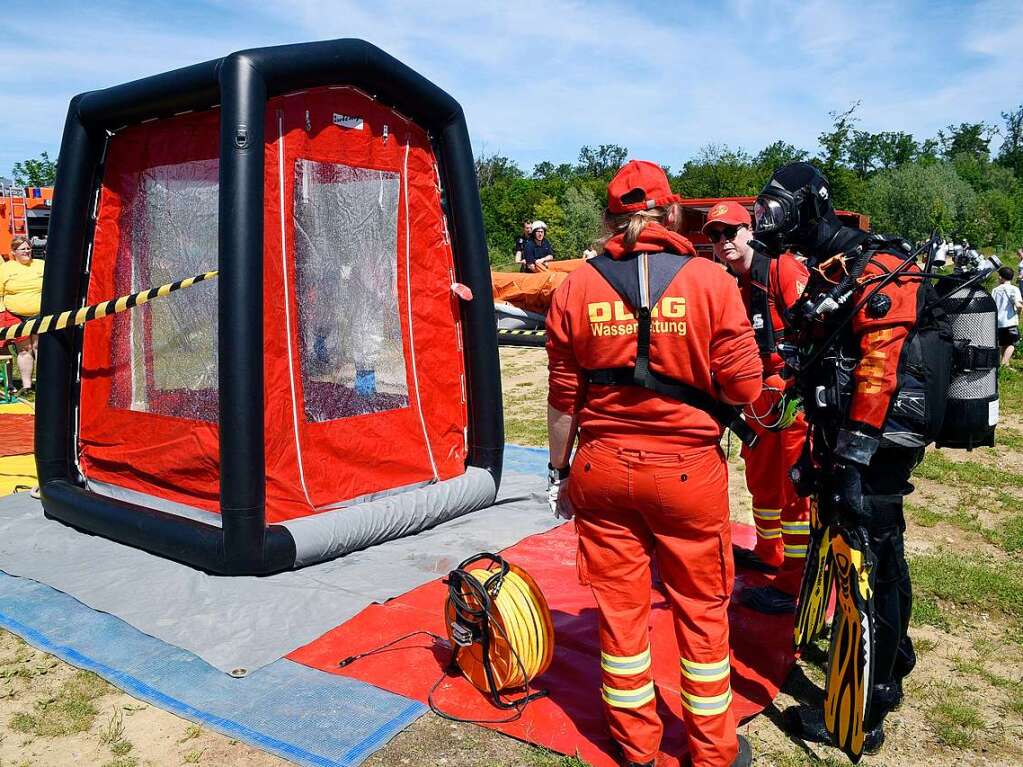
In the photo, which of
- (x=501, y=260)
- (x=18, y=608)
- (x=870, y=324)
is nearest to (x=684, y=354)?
(x=870, y=324)

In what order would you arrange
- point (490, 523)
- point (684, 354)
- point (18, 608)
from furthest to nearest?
point (490, 523)
point (18, 608)
point (684, 354)

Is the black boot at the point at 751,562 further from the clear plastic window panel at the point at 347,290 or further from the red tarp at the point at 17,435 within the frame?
the red tarp at the point at 17,435

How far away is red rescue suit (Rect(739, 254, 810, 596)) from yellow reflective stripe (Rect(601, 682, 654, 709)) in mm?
1464

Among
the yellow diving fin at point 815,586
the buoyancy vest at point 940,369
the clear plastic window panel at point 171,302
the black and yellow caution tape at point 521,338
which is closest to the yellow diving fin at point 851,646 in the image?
the yellow diving fin at point 815,586

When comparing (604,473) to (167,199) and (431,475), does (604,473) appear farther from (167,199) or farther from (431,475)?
(167,199)

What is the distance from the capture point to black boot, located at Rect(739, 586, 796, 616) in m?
4.04

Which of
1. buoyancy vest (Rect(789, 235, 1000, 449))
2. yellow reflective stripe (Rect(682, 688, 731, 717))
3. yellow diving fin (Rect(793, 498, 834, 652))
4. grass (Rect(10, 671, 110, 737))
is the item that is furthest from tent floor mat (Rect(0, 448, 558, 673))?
buoyancy vest (Rect(789, 235, 1000, 449))

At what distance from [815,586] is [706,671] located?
83cm

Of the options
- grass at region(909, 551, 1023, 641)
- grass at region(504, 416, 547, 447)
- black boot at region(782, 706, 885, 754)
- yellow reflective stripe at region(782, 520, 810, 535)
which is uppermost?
yellow reflective stripe at region(782, 520, 810, 535)

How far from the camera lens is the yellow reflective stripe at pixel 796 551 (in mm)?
4090

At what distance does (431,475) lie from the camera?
5629 mm

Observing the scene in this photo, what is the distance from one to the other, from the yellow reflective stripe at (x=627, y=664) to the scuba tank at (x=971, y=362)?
139 centimetres

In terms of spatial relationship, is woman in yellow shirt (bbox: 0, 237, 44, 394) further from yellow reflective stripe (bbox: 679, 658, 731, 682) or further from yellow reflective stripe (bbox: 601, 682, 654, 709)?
yellow reflective stripe (bbox: 679, 658, 731, 682)

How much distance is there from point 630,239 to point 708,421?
0.63 meters
